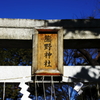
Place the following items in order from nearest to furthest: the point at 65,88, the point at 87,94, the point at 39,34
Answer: the point at 39,34 < the point at 87,94 < the point at 65,88

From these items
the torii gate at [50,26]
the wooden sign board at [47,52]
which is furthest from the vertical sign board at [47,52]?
the torii gate at [50,26]

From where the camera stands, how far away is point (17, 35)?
490 cm

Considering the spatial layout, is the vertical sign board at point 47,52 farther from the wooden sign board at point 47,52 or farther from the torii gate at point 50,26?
the torii gate at point 50,26

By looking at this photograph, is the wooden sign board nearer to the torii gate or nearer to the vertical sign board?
the vertical sign board

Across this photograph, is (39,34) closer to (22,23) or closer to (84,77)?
(22,23)

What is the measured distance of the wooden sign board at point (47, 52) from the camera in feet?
14.7

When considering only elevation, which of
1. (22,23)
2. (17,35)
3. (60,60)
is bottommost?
(60,60)

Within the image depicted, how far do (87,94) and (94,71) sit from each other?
15.6 feet

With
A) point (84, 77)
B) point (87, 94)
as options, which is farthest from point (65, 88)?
point (84, 77)

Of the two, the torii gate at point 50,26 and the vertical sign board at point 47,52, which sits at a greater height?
the torii gate at point 50,26

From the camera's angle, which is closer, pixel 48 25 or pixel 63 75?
pixel 63 75

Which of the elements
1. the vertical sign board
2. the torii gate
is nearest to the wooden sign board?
the vertical sign board

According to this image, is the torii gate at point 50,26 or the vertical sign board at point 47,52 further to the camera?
the torii gate at point 50,26

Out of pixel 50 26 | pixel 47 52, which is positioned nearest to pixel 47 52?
pixel 47 52
